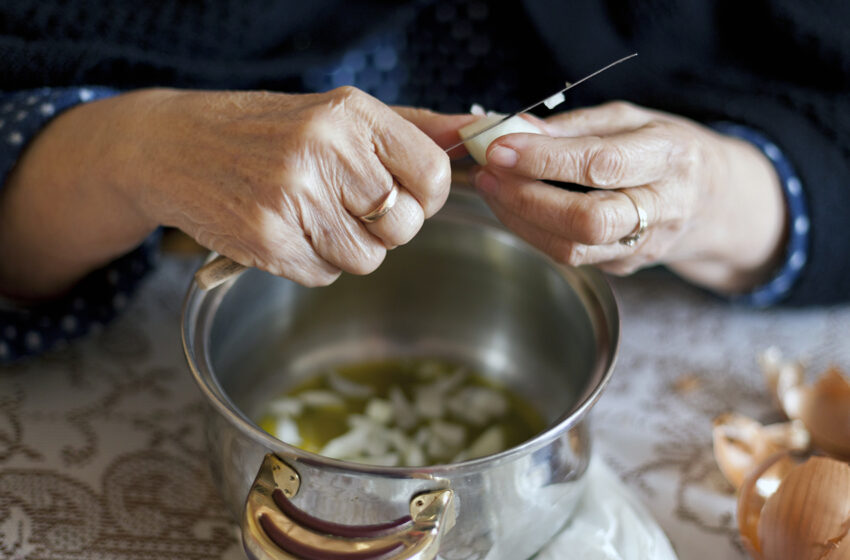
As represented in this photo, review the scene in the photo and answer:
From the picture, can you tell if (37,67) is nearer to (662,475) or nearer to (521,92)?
(521,92)

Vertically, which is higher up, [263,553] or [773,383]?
[263,553]

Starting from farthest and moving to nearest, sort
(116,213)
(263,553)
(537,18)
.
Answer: (537,18) → (116,213) → (263,553)

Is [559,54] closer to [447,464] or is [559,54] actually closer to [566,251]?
[566,251]

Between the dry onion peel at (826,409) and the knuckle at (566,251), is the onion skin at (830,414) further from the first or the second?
the knuckle at (566,251)

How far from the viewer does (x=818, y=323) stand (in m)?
0.88

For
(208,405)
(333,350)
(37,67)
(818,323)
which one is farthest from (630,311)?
(37,67)

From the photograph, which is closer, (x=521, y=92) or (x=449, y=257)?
(x=449, y=257)

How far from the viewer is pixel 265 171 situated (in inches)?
19.7

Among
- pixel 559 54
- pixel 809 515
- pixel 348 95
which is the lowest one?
pixel 809 515

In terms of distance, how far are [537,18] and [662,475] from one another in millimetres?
538

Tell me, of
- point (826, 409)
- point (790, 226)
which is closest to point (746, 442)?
point (826, 409)

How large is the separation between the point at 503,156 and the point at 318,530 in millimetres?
295

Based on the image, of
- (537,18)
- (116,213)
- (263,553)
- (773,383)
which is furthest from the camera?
(537,18)

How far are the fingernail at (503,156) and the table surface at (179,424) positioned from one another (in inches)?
9.8
